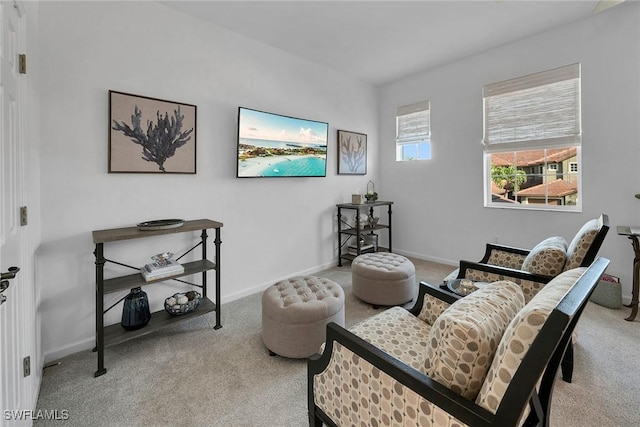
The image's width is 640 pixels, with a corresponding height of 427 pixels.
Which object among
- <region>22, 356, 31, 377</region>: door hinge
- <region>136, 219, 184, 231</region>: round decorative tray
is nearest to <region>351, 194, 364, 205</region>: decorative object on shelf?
<region>136, 219, 184, 231</region>: round decorative tray

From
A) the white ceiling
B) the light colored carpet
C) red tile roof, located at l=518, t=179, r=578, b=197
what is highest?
the white ceiling

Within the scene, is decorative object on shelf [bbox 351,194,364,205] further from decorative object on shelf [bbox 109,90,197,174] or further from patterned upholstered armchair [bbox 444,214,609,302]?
decorative object on shelf [bbox 109,90,197,174]

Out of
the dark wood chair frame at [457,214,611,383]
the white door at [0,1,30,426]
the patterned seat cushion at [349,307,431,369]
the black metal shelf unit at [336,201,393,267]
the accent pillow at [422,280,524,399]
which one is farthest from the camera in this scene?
the black metal shelf unit at [336,201,393,267]

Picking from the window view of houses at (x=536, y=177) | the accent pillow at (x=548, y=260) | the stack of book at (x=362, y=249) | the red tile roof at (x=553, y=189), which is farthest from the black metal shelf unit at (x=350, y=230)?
the accent pillow at (x=548, y=260)

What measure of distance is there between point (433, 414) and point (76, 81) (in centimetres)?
295

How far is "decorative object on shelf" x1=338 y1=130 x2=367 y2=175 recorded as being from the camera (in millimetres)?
4156

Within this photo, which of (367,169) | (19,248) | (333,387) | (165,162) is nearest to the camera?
(333,387)

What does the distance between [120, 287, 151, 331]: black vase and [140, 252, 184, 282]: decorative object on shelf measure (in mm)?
168

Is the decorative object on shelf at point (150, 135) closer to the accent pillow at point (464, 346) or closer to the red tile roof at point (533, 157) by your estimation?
the accent pillow at point (464, 346)

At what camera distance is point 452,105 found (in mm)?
3967

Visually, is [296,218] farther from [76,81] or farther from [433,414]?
[433,414]

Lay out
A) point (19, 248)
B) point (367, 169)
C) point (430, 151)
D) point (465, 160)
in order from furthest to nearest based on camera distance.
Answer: point (367, 169), point (430, 151), point (465, 160), point (19, 248)

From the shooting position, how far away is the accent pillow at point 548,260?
1.97 meters

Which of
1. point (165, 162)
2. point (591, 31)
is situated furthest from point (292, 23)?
point (591, 31)
